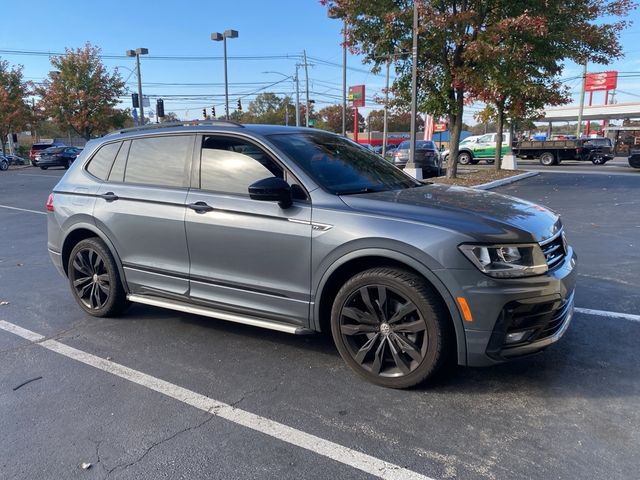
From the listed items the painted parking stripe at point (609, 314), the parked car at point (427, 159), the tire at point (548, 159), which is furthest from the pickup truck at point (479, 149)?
the painted parking stripe at point (609, 314)

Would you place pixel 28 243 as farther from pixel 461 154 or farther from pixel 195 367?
pixel 461 154

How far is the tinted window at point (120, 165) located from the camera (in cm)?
474

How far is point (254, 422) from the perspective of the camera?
10.1ft

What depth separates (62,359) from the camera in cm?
404

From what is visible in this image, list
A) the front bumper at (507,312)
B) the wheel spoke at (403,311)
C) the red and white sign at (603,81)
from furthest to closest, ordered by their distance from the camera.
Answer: the red and white sign at (603,81) < the wheel spoke at (403,311) < the front bumper at (507,312)

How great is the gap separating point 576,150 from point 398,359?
1201 inches

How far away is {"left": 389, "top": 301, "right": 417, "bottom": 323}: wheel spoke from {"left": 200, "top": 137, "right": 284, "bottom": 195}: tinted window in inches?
52.4

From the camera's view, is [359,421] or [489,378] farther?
[489,378]

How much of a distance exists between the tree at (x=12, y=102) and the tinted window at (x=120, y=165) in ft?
146

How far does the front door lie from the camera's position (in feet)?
11.9

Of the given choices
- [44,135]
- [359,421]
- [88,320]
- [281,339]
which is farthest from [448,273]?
[44,135]

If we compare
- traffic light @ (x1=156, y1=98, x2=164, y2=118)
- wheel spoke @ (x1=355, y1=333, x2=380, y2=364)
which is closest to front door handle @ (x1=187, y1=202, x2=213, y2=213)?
wheel spoke @ (x1=355, y1=333, x2=380, y2=364)

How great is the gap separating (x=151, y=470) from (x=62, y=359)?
1852 mm

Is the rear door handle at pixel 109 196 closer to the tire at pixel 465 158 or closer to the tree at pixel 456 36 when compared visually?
the tree at pixel 456 36
